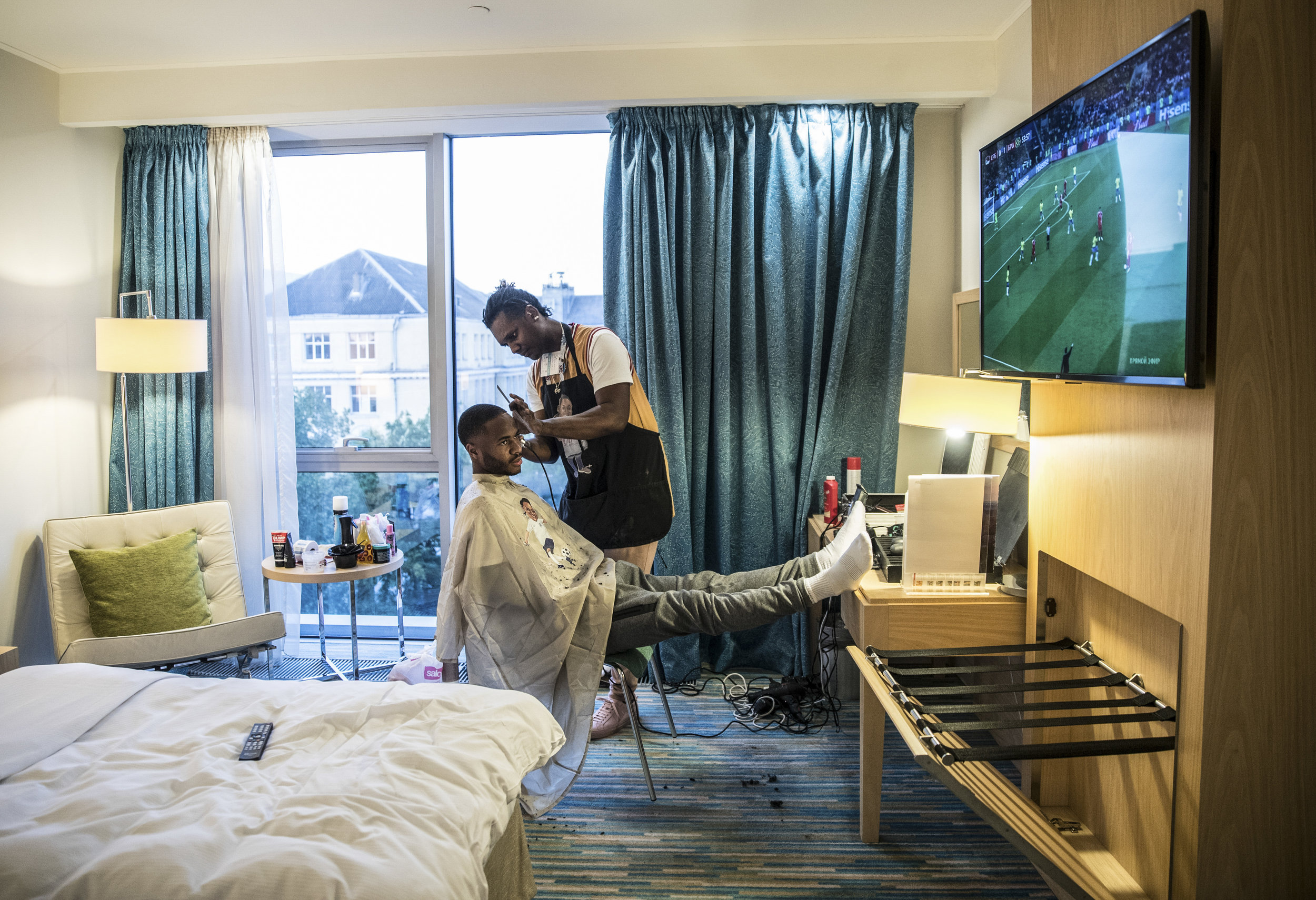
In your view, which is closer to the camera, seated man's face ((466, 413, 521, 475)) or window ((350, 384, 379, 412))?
seated man's face ((466, 413, 521, 475))

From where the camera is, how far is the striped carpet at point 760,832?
203 cm

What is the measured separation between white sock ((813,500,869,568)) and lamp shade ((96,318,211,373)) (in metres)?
2.48

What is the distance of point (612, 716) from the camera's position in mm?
2953

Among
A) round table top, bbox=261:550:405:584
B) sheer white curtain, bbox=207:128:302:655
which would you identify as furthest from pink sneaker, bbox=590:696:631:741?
sheer white curtain, bbox=207:128:302:655

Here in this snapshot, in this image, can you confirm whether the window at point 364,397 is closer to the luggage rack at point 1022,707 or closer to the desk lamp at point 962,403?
the desk lamp at point 962,403

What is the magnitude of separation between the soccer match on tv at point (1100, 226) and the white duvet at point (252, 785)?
1455 mm

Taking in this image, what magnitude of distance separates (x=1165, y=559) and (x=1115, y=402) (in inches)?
14.3

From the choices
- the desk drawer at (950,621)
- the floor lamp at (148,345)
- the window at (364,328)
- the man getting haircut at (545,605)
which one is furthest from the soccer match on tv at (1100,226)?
the floor lamp at (148,345)

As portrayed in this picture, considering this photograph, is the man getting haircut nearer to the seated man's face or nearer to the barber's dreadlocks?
the seated man's face

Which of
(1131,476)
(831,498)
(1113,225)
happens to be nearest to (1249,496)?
(1131,476)

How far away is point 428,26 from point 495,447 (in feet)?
5.30

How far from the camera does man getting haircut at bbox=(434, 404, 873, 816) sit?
7.63 feet

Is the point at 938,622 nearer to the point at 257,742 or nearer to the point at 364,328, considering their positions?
the point at 257,742

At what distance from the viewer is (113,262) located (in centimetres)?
362
